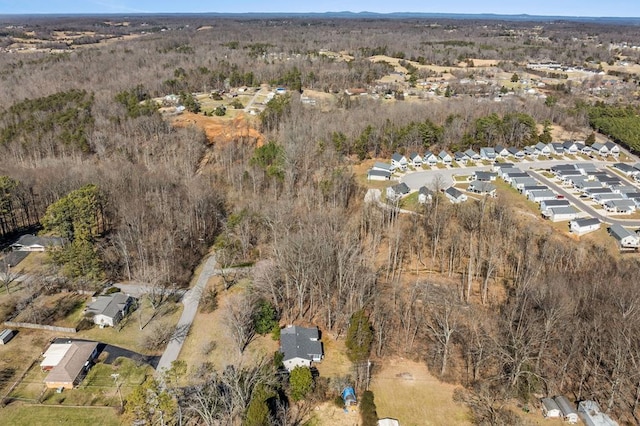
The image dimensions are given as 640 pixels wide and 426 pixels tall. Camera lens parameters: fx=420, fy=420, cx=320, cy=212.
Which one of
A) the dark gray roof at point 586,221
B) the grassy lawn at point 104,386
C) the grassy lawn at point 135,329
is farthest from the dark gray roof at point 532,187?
the grassy lawn at point 104,386

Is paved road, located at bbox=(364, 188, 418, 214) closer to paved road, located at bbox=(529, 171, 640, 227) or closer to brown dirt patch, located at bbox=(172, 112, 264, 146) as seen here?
paved road, located at bbox=(529, 171, 640, 227)

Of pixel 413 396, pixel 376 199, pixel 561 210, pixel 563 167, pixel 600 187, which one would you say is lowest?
pixel 413 396

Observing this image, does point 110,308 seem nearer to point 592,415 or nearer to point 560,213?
point 592,415

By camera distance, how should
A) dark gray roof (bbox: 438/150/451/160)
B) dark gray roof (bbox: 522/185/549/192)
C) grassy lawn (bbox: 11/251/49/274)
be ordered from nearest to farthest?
1. grassy lawn (bbox: 11/251/49/274)
2. dark gray roof (bbox: 522/185/549/192)
3. dark gray roof (bbox: 438/150/451/160)

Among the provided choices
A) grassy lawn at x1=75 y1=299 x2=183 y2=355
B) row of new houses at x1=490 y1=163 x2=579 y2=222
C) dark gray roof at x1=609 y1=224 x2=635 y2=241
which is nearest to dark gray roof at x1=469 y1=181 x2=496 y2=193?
row of new houses at x1=490 y1=163 x2=579 y2=222

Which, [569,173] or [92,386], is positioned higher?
[569,173]

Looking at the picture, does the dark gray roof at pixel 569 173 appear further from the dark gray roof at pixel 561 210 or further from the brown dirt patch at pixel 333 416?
the brown dirt patch at pixel 333 416

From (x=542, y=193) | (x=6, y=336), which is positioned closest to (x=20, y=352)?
(x=6, y=336)

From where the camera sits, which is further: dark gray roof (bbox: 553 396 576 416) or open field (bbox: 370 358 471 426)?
open field (bbox: 370 358 471 426)
